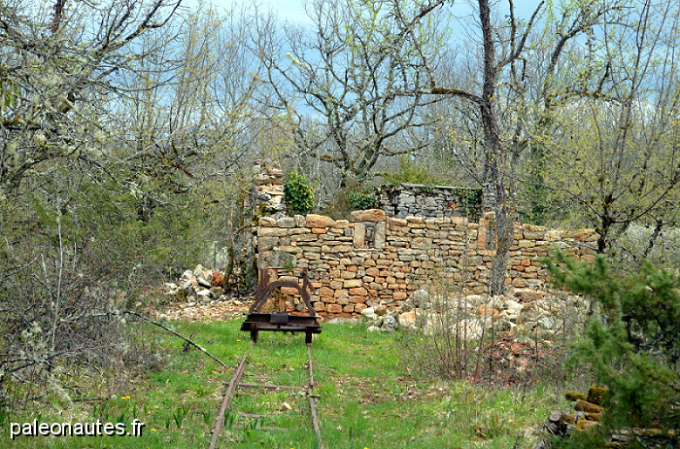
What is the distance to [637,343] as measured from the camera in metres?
3.61

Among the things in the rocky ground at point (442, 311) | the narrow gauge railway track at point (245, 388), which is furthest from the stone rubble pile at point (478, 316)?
the narrow gauge railway track at point (245, 388)

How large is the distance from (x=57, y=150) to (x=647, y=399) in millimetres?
4484

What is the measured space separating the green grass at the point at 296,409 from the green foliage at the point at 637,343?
6.13 feet

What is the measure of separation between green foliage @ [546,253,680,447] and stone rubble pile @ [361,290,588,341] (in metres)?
3.01

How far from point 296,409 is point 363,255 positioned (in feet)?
25.4

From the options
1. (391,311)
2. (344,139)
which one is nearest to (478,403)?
(391,311)

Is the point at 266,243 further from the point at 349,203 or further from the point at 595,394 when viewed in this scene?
the point at 595,394

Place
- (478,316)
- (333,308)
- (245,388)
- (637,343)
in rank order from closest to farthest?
(637,343) → (245,388) → (478,316) → (333,308)

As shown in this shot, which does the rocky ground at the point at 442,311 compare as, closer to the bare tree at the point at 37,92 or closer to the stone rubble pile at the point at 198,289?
the stone rubble pile at the point at 198,289

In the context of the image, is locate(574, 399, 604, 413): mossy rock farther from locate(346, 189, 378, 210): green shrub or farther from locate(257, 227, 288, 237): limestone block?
locate(346, 189, 378, 210): green shrub

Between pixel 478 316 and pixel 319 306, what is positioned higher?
pixel 478 316

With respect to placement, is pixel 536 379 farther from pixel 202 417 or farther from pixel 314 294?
pixel 314 294

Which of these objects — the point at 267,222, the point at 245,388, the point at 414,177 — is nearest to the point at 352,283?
the point at 267,222

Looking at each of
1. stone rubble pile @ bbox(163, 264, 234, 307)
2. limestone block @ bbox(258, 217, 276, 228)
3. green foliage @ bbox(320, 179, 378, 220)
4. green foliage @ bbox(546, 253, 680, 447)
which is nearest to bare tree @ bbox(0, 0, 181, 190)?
green foliage @ bbox(546, 253, 680, 447)
